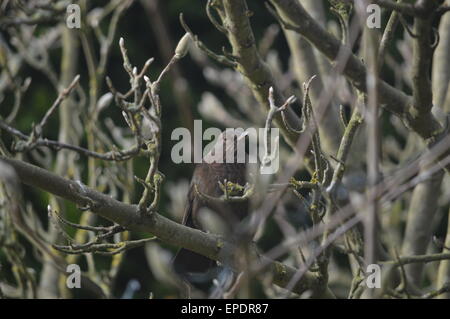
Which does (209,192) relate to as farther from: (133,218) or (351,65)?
(133,218)

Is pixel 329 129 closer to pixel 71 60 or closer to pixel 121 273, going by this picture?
pixel 71 60

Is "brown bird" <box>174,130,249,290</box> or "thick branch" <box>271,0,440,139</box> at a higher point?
"thick branch" <box>271,0,440,139</box>

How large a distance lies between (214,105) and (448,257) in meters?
2.67

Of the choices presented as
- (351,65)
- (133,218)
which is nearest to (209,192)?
(351,65)

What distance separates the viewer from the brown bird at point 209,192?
161 inches

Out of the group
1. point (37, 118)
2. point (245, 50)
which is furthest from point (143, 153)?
point (37, 118)

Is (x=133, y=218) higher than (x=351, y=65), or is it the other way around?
(x=351, y=65)

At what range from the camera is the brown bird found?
408 centimetres

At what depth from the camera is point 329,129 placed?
420 cm

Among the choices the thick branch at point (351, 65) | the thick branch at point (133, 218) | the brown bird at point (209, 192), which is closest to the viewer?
the thick branch at point (133, 218)

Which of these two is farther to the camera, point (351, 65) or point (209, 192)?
point (209, 192)

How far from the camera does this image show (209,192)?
4.21 m

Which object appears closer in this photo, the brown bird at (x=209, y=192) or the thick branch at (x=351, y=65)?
the thick branch at (x=351, y=65)

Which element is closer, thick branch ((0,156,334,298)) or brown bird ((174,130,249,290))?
thick branch ((0,156,334,298))
